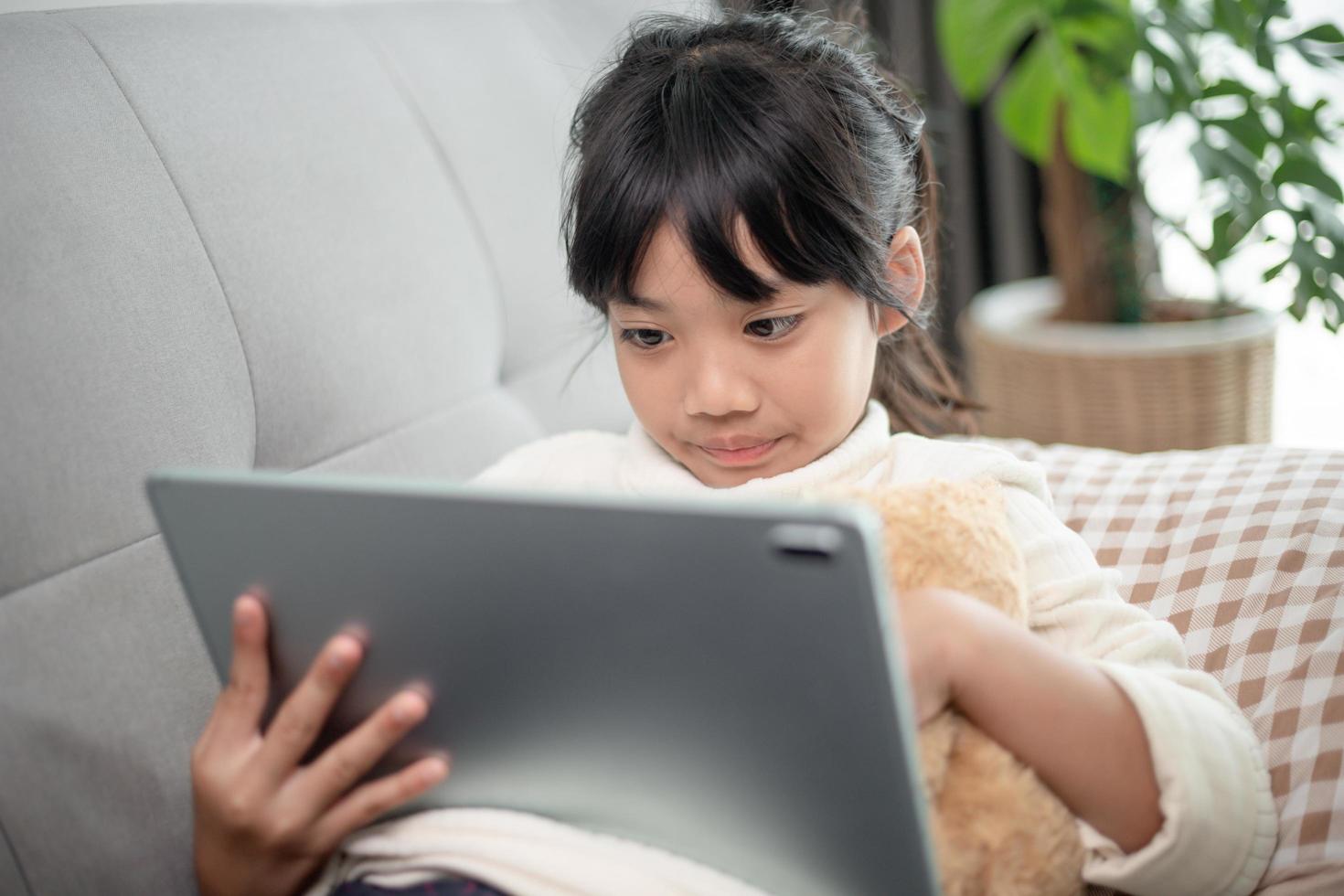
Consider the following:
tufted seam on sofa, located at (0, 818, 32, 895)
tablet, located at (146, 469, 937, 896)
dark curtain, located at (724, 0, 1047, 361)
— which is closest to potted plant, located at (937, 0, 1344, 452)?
dark curtain, located at (724, 0, 1047, 361)

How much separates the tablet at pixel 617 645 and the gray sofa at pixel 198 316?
0.43 ft

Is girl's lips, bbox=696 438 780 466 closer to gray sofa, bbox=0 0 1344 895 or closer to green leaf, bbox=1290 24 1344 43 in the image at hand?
gray sofa, bbox=0 0 1344 895

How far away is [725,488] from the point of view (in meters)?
1.00

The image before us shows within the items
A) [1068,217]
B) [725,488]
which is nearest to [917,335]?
[725,488]

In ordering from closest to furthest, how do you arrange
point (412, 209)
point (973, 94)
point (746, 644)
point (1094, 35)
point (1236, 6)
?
point (746, 644) < point (412, 209) < point (1236, 6) < point (1094, 35) < point (973, 94)

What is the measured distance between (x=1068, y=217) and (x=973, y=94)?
294mm

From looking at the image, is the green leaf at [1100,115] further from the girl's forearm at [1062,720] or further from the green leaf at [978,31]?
the girl's forearm at [1062,720]

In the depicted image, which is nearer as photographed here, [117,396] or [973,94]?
[117,396]

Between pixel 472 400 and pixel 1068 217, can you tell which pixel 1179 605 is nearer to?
pixel 472 400

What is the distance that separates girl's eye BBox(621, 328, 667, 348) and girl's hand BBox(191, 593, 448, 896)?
0.36 metres

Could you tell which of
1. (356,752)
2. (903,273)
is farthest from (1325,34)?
(356,752)

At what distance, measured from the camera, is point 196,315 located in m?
0.93

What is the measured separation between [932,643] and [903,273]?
1.37ft

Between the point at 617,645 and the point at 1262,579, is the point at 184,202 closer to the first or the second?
the point at 617,645
